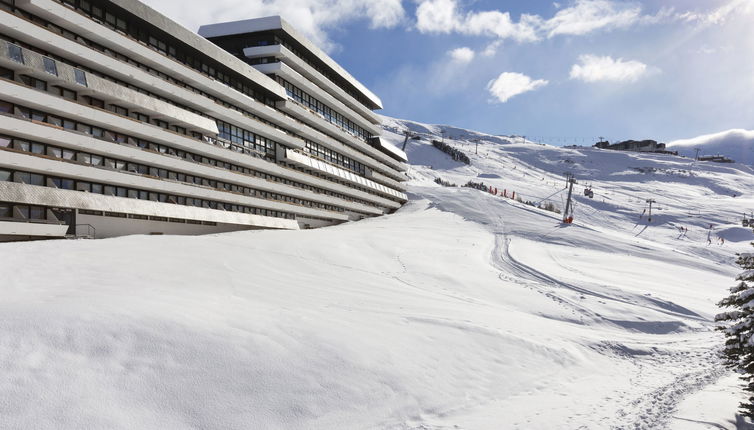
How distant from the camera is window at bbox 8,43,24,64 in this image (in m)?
23.0

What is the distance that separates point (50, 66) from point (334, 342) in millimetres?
23538

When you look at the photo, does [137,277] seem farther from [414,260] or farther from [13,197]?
[414,260]

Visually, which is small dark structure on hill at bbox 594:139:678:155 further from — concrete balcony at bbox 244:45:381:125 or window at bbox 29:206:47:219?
window at bbox 29:206:47:219

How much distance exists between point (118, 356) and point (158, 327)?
1184 mm

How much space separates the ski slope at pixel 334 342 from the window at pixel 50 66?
406 inches

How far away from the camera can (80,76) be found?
26.6m

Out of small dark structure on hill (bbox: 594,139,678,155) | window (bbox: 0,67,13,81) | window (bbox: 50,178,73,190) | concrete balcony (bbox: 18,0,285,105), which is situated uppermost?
small dark structure on hill (bbox: 594,139,678,155)

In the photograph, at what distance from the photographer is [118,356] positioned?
31.5 feet

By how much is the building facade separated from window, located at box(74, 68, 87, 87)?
0.06m

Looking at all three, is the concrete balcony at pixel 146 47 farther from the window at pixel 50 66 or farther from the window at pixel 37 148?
the window at pixel 37 148

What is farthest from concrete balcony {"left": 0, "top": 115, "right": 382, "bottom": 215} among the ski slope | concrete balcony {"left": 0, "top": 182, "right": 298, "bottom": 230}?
the ski slope

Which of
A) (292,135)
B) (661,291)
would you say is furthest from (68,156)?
(661,291)

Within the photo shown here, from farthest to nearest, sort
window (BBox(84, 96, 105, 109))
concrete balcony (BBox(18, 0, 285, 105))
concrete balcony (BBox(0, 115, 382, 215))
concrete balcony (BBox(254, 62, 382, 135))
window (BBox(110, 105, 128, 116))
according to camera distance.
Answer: concrete balcony (BBox(254, 62, 382, 135)) < window (BBox(110, 105, 128, 116)) < window (BBox(84, 96, 105, 109)) < concrete balcony (BBox(18, 0, 285, 105)) < concrete balcony (BBox(0, 115, 382, 215))

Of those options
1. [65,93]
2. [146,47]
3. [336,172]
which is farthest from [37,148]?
[336,172]
